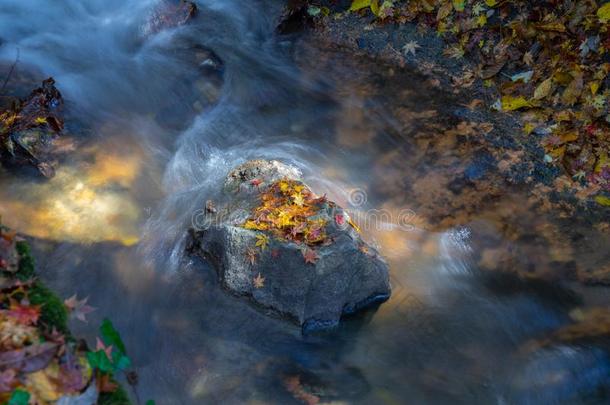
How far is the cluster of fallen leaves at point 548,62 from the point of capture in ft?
23.0

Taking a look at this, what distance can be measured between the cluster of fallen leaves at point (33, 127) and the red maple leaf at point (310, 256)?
4000 mm

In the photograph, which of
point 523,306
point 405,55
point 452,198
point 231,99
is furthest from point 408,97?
point 523,306

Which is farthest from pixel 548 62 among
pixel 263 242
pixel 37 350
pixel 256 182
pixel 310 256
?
pixel 37 350

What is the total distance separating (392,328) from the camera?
550cm

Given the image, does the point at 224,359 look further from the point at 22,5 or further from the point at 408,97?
the point at 22,5

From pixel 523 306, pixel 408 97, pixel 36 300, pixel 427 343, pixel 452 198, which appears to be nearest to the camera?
pixel 36 300

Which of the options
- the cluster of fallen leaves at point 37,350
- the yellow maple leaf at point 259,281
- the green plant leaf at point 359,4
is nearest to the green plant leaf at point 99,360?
the cluster of fallen leaves at point 37,350

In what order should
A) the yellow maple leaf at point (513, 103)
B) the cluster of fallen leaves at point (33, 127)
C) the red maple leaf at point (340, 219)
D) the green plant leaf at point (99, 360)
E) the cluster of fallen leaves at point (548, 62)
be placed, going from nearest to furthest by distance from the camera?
the green plant leaf at point (99, 360) → the red maple leaf at point (340, 219) → the cluster of fallen leaves at point (33, 127) → the cluster of fallen leaves at point (548, 62) → the yellow maple leaf at point (513, 103)

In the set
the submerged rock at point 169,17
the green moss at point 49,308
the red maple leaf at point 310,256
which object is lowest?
the red maple leaf at point 310,256

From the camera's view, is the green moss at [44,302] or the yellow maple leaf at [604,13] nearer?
the green moss at [44,302]

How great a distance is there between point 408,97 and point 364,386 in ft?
16.8

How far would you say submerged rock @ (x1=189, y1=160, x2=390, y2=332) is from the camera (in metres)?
5.20

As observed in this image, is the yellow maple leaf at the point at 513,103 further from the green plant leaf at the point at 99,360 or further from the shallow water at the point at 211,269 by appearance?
the green plant leaf at the point at 99,360

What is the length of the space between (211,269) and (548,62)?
6262mm
